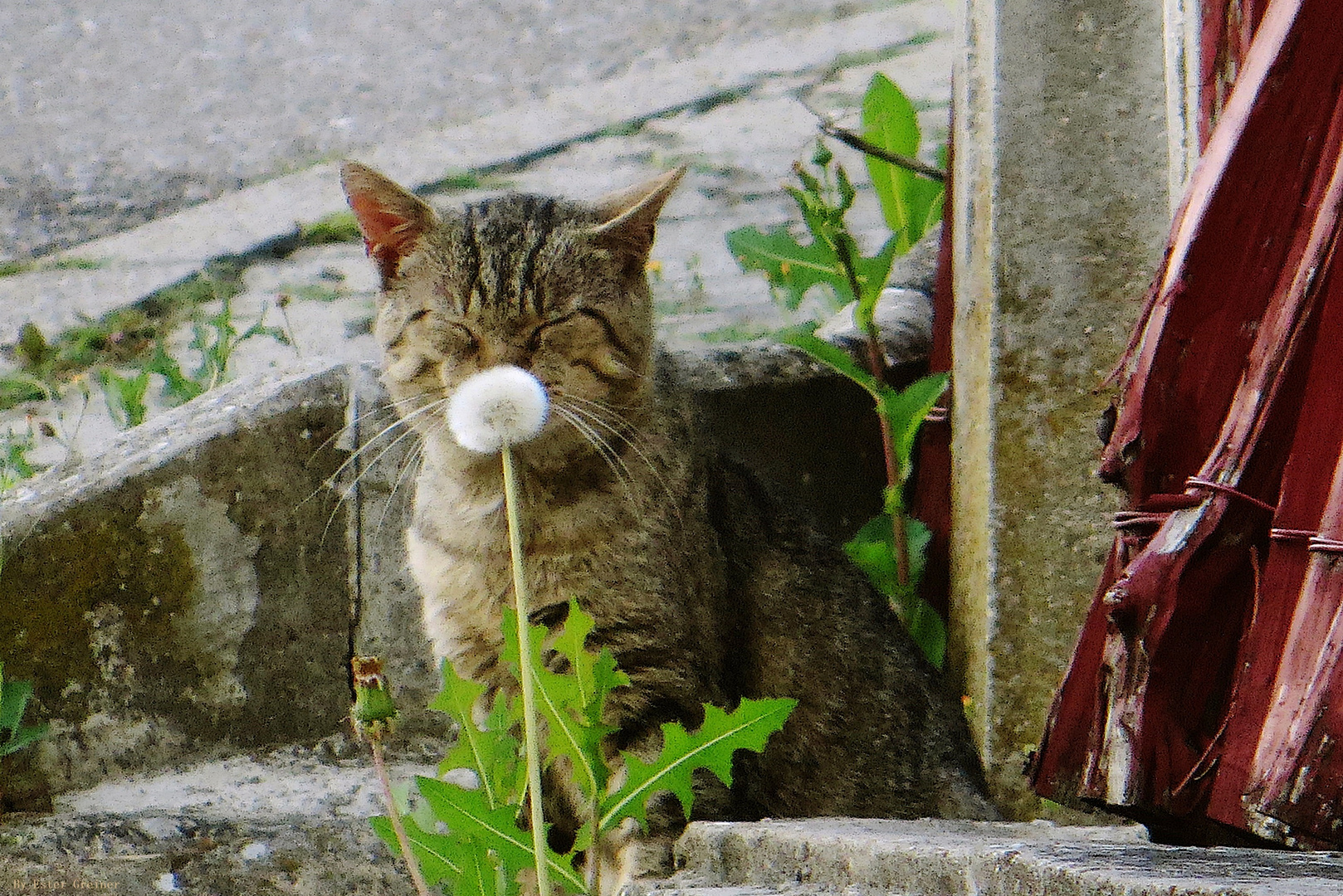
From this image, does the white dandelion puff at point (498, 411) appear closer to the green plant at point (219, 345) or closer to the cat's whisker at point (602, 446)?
the cat's whisker at point (602, 446)

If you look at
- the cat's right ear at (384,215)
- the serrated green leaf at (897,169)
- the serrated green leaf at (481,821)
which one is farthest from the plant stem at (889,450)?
the serrated green leaf at (481,821)

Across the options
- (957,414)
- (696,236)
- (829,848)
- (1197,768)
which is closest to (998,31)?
(957,414)

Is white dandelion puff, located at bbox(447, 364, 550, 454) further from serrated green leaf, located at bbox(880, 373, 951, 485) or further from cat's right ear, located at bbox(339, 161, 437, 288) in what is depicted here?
serrated green leaf, located at bbox(880, 373, 951, 485)

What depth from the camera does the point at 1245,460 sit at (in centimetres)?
145

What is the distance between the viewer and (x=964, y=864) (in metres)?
1.24

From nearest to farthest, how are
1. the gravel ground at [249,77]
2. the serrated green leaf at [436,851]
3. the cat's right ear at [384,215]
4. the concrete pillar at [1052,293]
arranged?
1. the serrated green leaf at [436,851]
2. the cat's right ear at [384,215]
3. the concrete pillar at [1052,293]
4. the gravel ground at [249,77]

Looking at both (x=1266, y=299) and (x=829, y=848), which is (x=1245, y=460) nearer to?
(x=1266, y=299)

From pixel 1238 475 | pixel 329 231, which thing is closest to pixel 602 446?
pixel 1238 475

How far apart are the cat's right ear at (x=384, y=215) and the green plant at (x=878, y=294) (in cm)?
73

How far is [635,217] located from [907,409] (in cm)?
71

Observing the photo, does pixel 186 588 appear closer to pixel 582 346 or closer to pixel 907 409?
pixel 582 346

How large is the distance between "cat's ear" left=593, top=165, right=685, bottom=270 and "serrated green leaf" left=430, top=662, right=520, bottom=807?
860 mm

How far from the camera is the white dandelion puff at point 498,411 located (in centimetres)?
150

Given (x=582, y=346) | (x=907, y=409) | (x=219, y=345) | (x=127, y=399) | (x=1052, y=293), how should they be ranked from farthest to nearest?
(x=219, y=345) < (x=127, y=399) < (x=907, y=409) < (x=1052, y=293) < (x=582, y=346)
